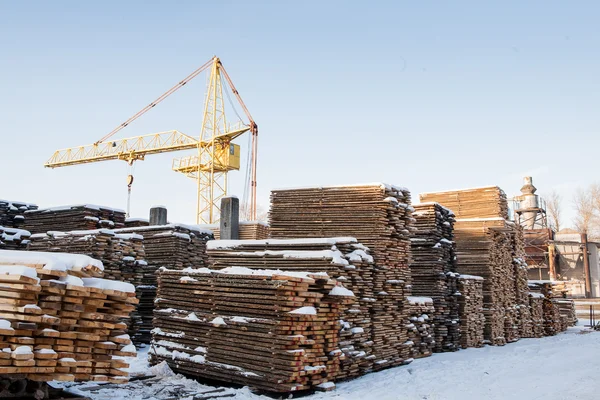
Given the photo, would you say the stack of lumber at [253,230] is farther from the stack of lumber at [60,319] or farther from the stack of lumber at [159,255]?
the stack of lumber at [60,319]

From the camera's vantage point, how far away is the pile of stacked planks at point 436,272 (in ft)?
55.0

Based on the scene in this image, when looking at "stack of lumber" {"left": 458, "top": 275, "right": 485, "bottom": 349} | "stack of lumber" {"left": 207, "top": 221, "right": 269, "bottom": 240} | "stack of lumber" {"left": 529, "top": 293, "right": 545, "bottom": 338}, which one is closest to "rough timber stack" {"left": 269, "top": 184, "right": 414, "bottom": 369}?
"stack of lumber" {"left": 458, "top": 275, "right": 485, "bottom": 349}

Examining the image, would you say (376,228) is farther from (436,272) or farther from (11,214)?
(11,214)

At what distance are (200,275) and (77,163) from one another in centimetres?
5972

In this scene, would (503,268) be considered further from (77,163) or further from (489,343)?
(77,163)

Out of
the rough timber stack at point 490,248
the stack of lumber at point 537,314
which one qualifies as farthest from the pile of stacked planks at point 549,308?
the rough timber stack at point 490,248

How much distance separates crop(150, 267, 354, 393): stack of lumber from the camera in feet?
32.6

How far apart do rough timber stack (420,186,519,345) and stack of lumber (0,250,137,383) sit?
587 inches

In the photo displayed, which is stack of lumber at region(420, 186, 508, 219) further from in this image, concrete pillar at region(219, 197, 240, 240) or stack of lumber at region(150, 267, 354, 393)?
stack of lumber at region(150, 267, 354, 393)

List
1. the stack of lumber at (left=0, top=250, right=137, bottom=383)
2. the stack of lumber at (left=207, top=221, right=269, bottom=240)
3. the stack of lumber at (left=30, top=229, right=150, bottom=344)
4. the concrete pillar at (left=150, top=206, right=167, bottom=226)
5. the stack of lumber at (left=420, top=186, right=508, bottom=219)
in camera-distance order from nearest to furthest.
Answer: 1. the stack of lumber at (left=0, top=250, right=137, bottom=383)
2. the stack of lumber at (left=30, top=229, right=150, bottom=344)
3. the concrete pillar at (left=150, top=206, right=167, bottom=226)
4. the stack of lumber at (left=420, top=186, right=508, bottom=219)
5. the stack of lumber at (left=207, top=221, right=269, bottom=240)

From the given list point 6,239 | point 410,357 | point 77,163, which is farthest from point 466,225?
point 77,163

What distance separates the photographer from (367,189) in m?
13.6

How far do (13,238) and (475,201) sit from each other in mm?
16906

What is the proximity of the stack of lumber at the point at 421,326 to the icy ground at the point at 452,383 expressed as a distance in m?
0.57
